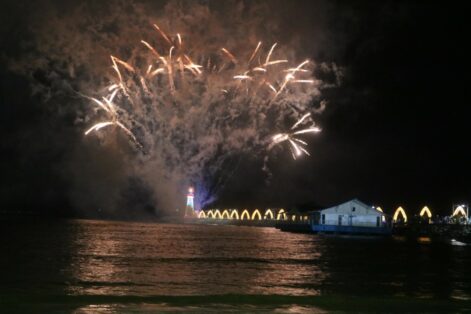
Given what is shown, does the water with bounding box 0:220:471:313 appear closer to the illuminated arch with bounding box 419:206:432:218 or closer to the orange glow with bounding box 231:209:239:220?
the illuminated arch with bounding box 419:206:432:218

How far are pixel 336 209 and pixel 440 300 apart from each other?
6563cm

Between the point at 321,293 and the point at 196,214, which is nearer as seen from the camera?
the point at 321,293

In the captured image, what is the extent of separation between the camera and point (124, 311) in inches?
713

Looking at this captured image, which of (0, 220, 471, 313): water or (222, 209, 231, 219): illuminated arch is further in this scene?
(222, 209, 231, 219): illuminated arch

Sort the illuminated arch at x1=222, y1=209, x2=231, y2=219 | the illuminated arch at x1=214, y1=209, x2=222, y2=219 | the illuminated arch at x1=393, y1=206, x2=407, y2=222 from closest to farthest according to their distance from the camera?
1. the illuminated arch at x1=393, y1=206, x2=407, y2=222
2. the illuminated arch at x1=214, y1=209, x2=222, y2=219
3. the illuminated arch at x1=222, y1=209, x2=231, y2=219

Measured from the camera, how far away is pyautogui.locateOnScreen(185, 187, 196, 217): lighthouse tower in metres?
150

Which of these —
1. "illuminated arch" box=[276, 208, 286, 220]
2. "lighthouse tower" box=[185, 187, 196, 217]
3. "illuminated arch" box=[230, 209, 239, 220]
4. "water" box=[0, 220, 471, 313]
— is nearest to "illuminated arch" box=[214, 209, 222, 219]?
"illuminated arch" box=[230, 209, 239, 220]

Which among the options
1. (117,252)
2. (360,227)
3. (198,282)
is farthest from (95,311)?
(360,227)

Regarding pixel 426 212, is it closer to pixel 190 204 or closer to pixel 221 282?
pixel 190 204

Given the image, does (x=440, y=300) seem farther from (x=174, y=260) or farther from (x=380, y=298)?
(x=174, y=260)

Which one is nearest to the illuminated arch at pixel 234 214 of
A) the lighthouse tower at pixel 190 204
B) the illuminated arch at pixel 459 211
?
the lighthouse tower at pixel 190 204

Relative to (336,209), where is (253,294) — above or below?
below

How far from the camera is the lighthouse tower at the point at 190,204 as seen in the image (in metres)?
150

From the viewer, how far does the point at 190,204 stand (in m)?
153
